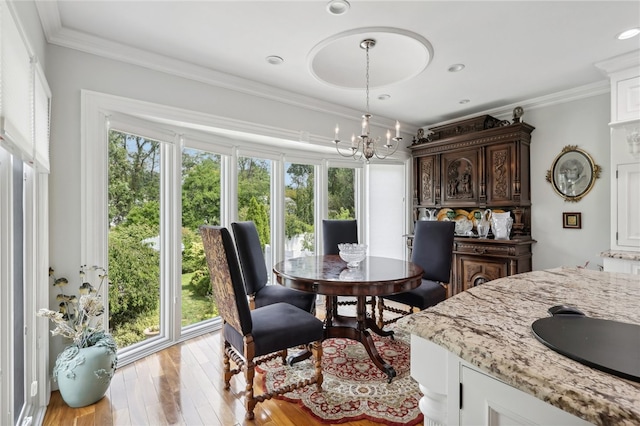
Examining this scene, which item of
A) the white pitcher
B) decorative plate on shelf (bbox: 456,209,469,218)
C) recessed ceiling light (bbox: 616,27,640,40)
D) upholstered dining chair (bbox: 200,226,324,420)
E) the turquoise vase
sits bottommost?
the turquoise vase

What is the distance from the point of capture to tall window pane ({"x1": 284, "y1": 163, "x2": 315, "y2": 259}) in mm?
4105

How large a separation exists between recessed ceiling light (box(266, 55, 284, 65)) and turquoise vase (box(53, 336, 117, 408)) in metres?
2.49

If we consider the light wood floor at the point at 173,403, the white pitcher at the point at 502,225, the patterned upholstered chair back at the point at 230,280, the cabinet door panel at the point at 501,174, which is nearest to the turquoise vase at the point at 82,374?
the light wood floor at the point at 173,403

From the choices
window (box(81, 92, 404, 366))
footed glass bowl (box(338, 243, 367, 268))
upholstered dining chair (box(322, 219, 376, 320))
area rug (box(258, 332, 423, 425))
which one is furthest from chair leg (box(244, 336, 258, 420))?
upholstered dining chair (box(322, 219, 376, 320))

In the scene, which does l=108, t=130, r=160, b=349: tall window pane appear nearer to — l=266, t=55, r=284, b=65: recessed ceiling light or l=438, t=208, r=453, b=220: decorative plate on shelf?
l=266, t=55, r=284, b=65: recessed ceiling light

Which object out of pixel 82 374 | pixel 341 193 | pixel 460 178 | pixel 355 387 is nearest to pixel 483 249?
pixel 460 178

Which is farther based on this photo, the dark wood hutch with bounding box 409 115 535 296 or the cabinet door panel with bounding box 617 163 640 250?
the dark wood hutch with bounding box 409 115 535 296

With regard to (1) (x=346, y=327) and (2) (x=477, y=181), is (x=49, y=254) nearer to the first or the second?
(1) (x=346, y=327)

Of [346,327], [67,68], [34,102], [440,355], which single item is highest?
[67,68]

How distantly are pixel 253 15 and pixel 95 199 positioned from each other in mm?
Answer: 1756

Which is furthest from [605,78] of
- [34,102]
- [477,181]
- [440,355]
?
[34,102]

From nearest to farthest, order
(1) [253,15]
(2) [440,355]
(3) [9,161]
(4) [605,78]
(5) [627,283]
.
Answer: (2) [440,355]
(5) [627,283]
(3) [9,161]
(1) [253,15]
(4) [605,78]

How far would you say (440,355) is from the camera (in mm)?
866

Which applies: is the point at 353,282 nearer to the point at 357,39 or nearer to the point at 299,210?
the point at 357,39
